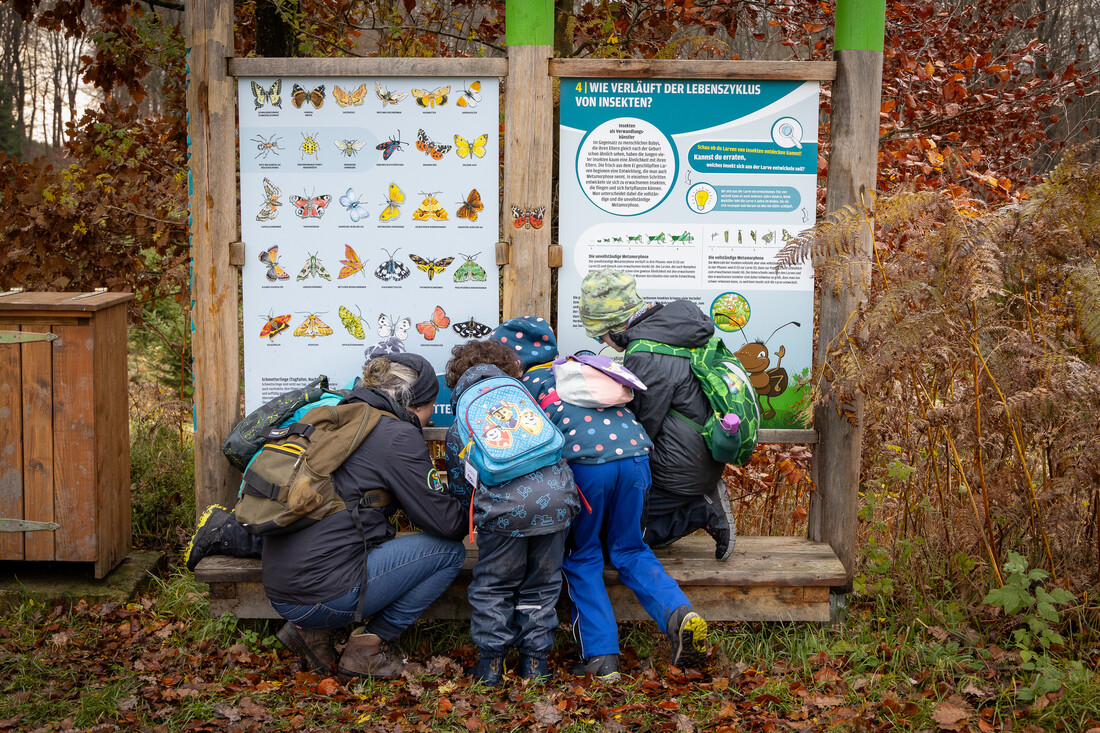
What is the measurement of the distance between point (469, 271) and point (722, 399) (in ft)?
4.95

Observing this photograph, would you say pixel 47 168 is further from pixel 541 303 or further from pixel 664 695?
pixel 664 695

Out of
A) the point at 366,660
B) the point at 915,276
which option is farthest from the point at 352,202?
the point at 915,276

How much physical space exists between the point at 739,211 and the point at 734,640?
7.14 ft

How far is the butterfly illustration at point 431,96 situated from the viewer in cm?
429

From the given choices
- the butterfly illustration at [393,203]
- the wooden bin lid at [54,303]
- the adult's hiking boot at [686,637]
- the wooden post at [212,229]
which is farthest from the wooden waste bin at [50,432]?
the adult's hiking boot at [686,637]

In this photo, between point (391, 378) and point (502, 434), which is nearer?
point (502, 434)

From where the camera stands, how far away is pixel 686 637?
358cm

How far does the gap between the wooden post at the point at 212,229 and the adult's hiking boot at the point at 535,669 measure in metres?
1.92

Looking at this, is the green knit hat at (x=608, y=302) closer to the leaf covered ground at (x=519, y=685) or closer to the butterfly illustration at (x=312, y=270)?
the butterfly illustration at (x=312, y=270)

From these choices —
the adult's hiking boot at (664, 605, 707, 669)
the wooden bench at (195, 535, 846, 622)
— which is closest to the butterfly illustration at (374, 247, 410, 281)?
the wooden bench at (195, 535, 846, 622)

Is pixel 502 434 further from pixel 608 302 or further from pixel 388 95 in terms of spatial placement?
pixel 388 95

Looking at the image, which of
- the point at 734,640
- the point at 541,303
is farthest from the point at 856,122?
the point at 734,640

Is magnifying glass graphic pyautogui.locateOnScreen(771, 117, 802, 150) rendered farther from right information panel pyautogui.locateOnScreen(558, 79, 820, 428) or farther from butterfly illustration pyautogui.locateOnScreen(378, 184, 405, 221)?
butterfly illustration pyautogui.locateOnScreen(378, 184, 405, 221)

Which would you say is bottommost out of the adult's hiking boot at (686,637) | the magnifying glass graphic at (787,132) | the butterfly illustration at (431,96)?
the adult's hiking boot at (686,637)
